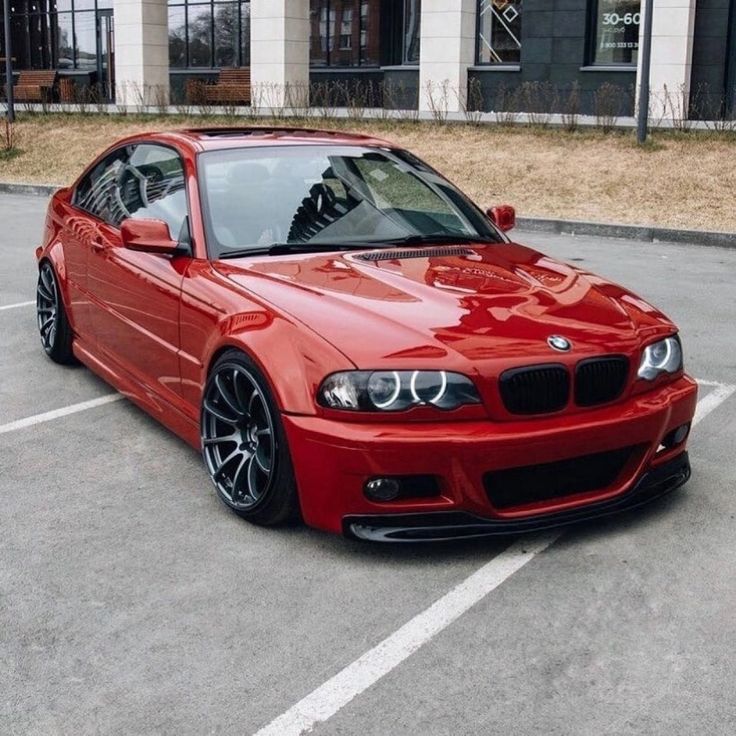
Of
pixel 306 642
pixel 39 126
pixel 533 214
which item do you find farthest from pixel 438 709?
pixel 39 126

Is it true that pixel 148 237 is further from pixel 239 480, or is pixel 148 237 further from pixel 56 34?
pixel 56 34

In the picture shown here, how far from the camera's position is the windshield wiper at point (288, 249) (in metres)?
5.30

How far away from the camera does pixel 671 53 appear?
2297 cm

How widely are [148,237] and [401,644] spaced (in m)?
2.43

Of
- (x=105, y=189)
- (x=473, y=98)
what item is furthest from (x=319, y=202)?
(x=473, y=98)

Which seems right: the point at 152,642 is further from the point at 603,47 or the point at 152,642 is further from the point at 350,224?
the point at 603,47

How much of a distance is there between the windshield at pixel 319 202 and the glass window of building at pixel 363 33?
23.7m

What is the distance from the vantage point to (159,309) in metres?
5.45

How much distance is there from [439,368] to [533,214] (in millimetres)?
12028

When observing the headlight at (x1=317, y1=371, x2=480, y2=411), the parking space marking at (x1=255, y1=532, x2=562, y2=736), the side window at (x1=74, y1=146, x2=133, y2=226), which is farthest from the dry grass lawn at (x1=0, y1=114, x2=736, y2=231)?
the headlight at (x1=317, y1=371, x2=480, y2=411)

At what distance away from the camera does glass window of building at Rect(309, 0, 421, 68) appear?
29078mm

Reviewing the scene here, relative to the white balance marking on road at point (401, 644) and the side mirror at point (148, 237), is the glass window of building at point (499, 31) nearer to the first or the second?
the side mirror at point (148, 237)

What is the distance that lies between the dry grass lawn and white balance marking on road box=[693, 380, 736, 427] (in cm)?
792

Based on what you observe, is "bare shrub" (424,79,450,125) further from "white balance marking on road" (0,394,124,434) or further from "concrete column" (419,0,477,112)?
"white balance marking on road" (0,394,124,434)
